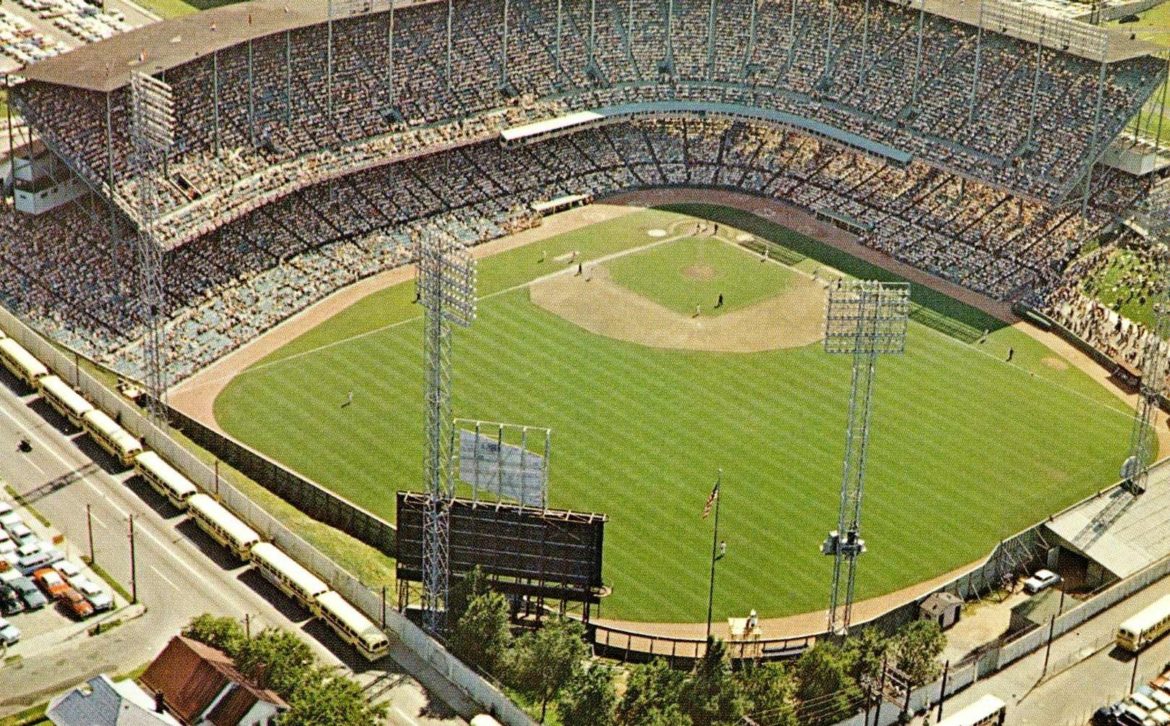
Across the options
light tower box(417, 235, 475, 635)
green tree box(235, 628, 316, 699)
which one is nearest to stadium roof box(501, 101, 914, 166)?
light tower box(417, 235, 475, 635)

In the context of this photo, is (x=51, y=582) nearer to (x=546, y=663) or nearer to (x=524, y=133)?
(x=546, y=663)

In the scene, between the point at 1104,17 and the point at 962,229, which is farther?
the point at 1104,17

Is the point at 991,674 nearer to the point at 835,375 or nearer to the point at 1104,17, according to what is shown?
the point at 835,375

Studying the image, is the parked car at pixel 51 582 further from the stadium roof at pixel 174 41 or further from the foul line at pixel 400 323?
the stadium roof at pixel 174 41

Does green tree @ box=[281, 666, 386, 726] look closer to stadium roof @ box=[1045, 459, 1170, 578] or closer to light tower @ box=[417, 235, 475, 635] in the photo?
light tower @ box=[417, 235, 475, 635]

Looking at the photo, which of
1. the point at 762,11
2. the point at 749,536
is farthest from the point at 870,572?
the point at 762,11

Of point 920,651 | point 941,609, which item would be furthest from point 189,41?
point 920,651
